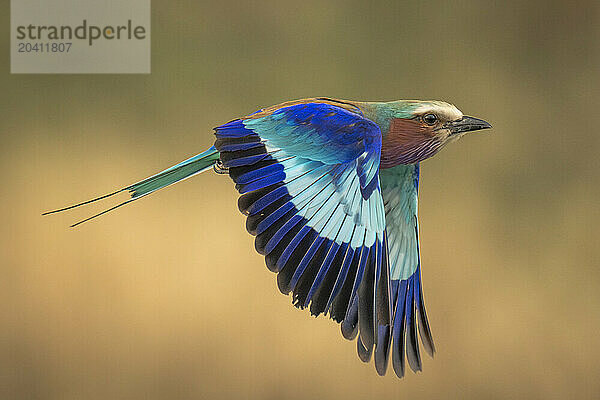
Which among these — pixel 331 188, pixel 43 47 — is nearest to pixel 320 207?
pixel 331 188

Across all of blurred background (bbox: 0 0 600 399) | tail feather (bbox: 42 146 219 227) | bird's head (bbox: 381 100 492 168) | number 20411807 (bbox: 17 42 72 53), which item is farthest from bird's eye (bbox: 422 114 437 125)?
number 20411807 (bbox: 17 42 72 53)

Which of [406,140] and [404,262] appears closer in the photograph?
[406,140]

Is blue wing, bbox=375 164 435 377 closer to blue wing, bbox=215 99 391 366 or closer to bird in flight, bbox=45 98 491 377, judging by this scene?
bird in flight, bbox=45 98 491 377

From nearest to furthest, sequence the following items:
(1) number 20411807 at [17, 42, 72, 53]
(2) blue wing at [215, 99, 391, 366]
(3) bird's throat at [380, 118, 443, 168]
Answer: (2) blue wing at [215, 99, 391, 366] < (3) bird's throat at [380, 118, 443, 168] < (1) number 20411807 at [17, 42, 72, 53]

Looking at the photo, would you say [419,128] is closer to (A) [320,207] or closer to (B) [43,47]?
(A) [320,207]

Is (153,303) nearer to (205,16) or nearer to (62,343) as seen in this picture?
(62,343)

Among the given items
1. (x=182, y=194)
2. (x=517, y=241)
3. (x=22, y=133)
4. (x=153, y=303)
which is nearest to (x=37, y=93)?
(x=22, y=133)

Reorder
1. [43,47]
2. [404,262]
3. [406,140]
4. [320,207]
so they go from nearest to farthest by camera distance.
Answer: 1. [320,207]
2. [406,140]
3. [404,262]
4. [43,47]
